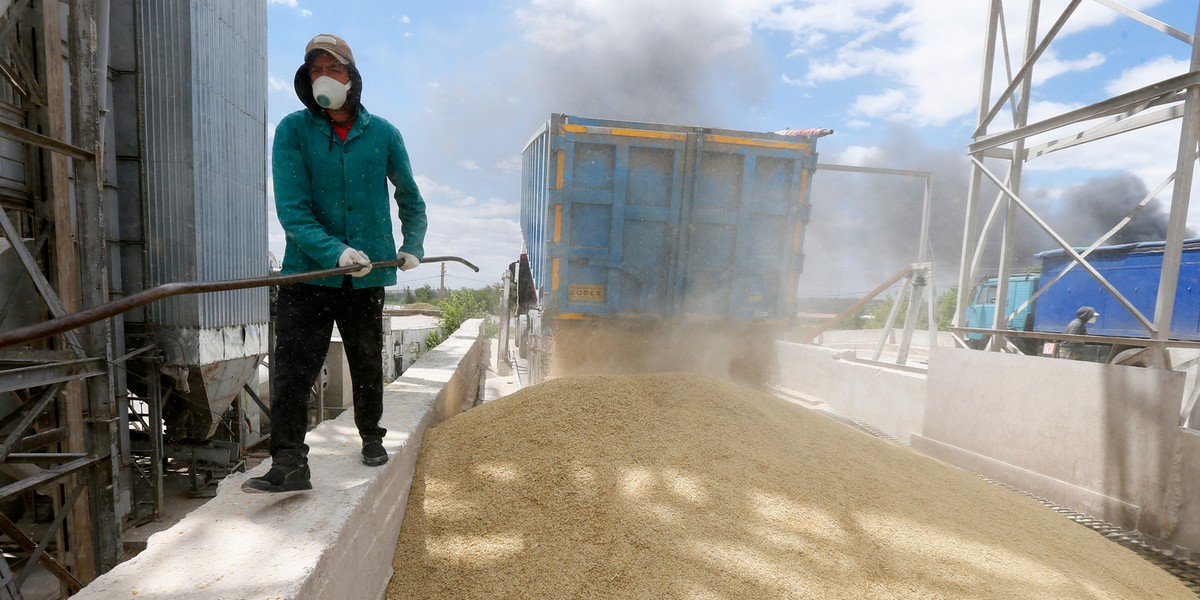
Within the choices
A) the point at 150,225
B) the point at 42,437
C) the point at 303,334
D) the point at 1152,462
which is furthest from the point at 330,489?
the point at 150,225

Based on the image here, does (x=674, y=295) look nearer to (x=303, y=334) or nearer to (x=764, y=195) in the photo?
(x=764, y=195)

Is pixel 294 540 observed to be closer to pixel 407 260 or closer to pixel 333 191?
pixel 407 260

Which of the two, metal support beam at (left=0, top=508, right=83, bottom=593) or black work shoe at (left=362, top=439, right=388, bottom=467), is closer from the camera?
black work shoe at (left=362, top=439, right=388, bottom=467)

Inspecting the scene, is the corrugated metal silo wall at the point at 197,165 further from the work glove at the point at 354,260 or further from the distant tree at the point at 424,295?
the distant tree at the point at 424,295

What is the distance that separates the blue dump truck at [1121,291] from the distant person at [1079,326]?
20 centimetres

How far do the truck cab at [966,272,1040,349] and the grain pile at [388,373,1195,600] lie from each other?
811 centimetres

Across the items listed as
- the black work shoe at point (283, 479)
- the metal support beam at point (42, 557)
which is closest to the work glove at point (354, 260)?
the black work shoe at point (283, 479)

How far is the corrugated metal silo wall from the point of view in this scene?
5539mm

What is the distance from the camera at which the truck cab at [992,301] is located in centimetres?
982

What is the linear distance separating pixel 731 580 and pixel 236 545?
1686 millimetres

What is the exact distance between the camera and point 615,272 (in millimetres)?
6344

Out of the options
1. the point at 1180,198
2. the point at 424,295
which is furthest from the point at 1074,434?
the point at 424,295

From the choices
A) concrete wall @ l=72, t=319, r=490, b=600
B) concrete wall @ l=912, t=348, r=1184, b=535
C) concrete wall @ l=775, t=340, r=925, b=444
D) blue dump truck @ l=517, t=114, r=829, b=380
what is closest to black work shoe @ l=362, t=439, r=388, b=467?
concrete wall @ l=72, t=319, r=490, b=600

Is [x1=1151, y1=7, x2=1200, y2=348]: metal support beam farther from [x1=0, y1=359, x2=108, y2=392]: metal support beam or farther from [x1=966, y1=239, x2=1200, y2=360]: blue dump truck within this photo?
[x1=0, y1=359, x2=108, y2=392]: metal support beam
